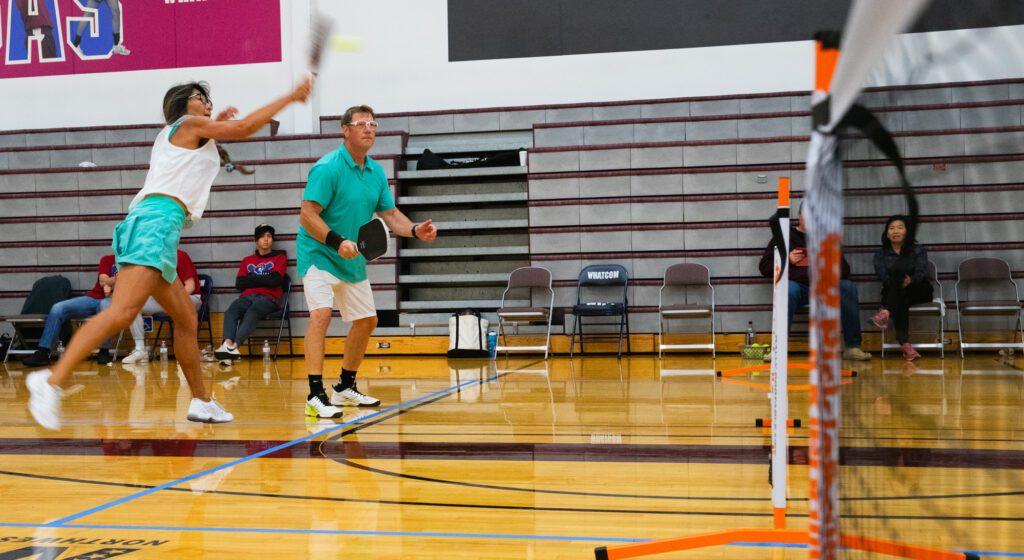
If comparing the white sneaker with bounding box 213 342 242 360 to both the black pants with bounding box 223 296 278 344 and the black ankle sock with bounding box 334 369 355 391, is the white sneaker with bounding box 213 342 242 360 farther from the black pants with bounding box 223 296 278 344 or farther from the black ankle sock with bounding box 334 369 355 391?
the black ankle sock with bounding box 334 369 355 391

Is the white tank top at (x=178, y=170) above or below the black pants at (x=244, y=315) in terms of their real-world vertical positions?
above

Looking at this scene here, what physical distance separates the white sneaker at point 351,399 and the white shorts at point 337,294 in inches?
21.1

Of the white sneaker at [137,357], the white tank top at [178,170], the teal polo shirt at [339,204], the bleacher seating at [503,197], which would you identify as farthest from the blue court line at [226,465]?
the white sneaker at [137,357]

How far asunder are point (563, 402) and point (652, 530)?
298cm

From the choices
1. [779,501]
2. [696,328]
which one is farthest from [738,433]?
[696,328]

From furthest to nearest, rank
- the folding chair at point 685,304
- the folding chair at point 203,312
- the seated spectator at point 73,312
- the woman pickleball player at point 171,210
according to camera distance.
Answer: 1. the folding chair at point 203,312
2. the seated spectator at point 73,312
3. the folding chair at point 685,304
4. the woman pickleball player at point 171,210

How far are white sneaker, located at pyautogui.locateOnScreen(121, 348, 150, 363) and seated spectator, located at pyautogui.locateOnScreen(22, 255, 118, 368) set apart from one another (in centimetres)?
30

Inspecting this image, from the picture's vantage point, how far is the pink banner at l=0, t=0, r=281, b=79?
452 inches

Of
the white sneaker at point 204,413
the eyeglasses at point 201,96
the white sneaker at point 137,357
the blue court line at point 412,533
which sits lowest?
the white sneaker at point 137,357

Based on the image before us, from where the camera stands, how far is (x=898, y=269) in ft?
4.01

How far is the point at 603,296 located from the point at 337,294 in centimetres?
497

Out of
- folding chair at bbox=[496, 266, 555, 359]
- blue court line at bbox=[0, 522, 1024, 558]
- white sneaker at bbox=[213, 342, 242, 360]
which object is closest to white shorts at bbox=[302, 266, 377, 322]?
blue court line at bbox=[0, 522, 1024, 558]

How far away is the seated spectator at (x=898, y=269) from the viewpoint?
1.22 m

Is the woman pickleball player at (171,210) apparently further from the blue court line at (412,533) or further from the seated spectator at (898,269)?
the seated spectator at (898,269)
